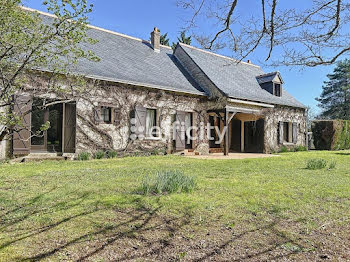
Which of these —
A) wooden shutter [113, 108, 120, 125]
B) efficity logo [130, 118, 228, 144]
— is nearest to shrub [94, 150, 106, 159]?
wooden shutter [113, 108, 120, 125]

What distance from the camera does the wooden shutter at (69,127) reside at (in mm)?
9539

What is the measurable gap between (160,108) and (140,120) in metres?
1.19

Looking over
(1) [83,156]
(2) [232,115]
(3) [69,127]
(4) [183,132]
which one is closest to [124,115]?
(3) [69,127]

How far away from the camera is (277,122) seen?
15.9 metres

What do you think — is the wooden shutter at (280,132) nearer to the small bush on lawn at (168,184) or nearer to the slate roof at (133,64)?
the slate roof at (133,64)

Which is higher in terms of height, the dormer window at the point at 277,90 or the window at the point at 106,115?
the dormer window at the point at 277,90

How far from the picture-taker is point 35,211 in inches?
132

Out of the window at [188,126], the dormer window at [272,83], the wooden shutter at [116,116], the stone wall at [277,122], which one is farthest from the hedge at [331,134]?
the wooden shutter at [116,116]

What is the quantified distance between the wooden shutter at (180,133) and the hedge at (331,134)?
32.3ft

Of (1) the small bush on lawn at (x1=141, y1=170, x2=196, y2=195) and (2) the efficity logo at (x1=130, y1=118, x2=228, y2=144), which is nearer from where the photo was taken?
(1) the small bush on lawn at (x1=141, y1=170, x2=196, y2=195)

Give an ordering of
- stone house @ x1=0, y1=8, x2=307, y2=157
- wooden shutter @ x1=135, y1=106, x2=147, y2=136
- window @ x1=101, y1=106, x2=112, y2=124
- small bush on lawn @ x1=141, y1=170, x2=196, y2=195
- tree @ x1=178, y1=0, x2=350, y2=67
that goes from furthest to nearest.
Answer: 1. wooden shutter @ x1=135, y1=106, x2=147, y2=136
2. window @ x1=101, y1=106, x2=112, y2=124
3. stone house @ x1=0, y1=8, x2=307, y2=157
4. small bush on lawn @ x1=141, y1=170, x2=196, y2=195
5. tree @ x1=178, y1=0, x2=350, y2=67

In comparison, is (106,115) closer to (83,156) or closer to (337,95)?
(83,156)

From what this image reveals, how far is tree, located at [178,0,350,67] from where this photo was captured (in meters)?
3.66

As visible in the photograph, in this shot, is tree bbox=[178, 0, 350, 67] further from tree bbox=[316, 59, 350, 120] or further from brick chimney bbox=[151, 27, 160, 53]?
tree bbox=[316, 59, 350, 120]
